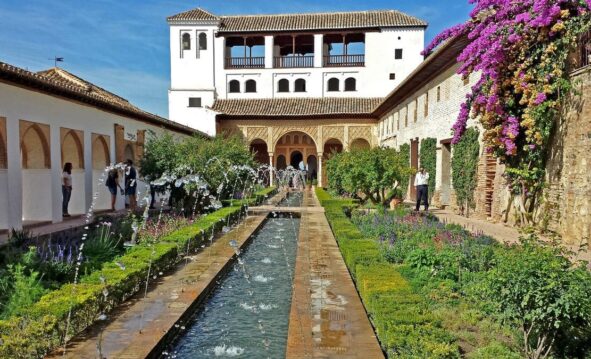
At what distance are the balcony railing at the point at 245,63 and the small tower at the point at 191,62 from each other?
131 cm

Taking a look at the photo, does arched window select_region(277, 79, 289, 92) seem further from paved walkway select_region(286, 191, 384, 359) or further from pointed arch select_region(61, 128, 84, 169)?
paved walkway select_region(286, 191, 384, 359)

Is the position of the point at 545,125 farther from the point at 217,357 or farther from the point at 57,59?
the point at 57,59

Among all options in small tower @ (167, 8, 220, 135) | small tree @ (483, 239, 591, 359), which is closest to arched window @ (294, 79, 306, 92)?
small tower @ (167, 8, 220, 135)

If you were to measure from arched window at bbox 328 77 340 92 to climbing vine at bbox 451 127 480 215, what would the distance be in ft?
63.8

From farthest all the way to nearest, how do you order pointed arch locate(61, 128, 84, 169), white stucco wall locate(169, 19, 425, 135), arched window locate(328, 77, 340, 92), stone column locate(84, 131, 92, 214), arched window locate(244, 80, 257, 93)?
arched window locate(244, 80, 257, 93), arched window locate(328, 77, 340, 92), white stucco wall locate(169, 19, 425, 135), stone column locate(84, 131, 92, 214), pointed arch locate(61, 128, 84, 169)

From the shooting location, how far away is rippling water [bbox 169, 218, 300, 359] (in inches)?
163

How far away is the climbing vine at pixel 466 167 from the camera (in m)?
13.2

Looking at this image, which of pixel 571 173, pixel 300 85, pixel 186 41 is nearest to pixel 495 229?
pixel 571 173

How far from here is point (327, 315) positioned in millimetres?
4441

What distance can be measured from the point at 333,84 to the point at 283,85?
3.70 metres

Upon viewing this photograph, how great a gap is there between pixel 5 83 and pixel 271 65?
24735 mm

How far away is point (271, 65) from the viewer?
33.2m

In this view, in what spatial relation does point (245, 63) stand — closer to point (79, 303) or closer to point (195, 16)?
point (195, 16)

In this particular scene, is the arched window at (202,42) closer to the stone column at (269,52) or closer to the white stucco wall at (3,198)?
the stone column at (269,52)
